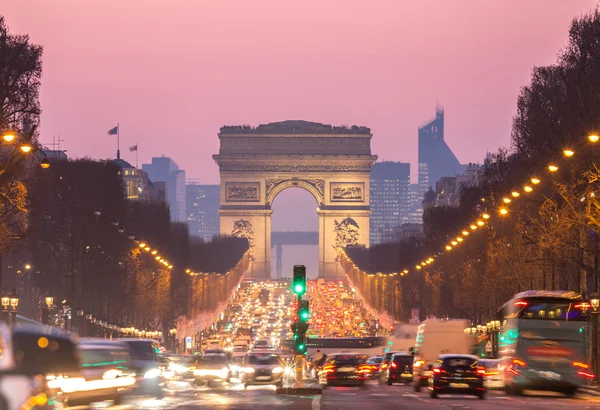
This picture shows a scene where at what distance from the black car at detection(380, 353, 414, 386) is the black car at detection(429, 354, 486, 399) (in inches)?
805

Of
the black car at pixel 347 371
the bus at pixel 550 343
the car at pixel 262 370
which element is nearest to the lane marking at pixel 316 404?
the bus at pixel 550 343

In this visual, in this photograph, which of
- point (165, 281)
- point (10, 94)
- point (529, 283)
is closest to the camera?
point (10, 94)

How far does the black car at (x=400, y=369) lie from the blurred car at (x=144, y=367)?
26.4 meters

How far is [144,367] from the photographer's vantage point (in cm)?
3909

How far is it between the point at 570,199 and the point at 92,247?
45.4 m

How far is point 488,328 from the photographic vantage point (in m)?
99.8

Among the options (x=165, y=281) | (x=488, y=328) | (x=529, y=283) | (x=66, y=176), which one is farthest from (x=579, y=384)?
(x=165, y=281)

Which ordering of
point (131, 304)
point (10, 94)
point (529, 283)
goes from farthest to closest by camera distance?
point (131, 304) → point (529, 283) → point (10, 94)

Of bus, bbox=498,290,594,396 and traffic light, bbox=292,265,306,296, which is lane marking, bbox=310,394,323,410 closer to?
traffic light, bbox=292,265,306,296

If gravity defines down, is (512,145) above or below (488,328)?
above

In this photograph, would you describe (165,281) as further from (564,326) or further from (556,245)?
(564,326)

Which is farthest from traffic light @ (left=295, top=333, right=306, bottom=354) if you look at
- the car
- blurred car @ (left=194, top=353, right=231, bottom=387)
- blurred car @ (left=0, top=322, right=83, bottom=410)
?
blurred car @ (left=0, top=322, right=83, bottom=410)

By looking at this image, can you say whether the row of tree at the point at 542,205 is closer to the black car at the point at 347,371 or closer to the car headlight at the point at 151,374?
the black car at the point at 347,371

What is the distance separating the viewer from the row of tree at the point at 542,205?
60906mm
